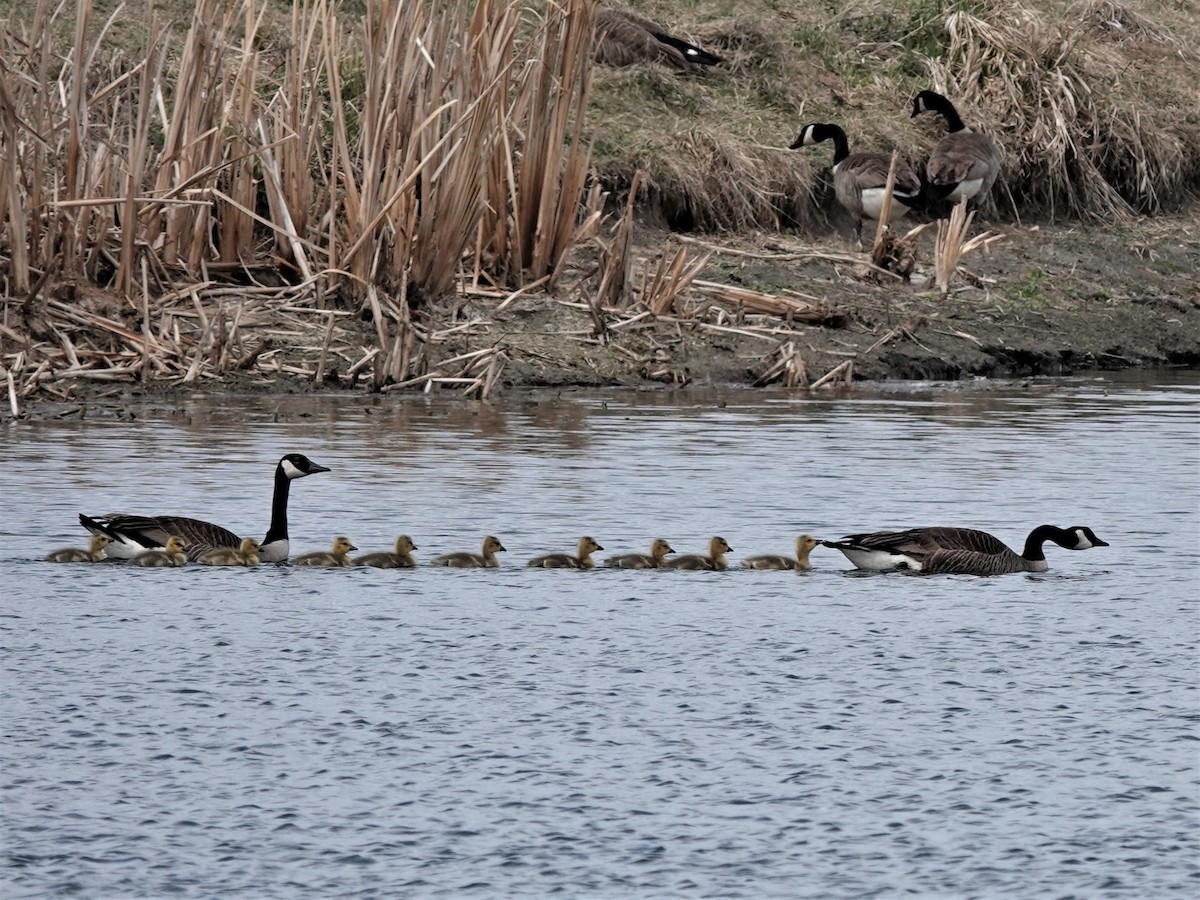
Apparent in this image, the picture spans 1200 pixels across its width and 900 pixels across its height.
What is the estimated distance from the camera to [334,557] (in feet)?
32.9

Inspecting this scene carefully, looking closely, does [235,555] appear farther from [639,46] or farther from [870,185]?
[639,46]

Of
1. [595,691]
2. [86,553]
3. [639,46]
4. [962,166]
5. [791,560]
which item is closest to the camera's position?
[595,691]

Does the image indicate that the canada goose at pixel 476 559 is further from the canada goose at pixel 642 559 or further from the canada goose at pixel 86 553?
the canada goose at pixel 86 553

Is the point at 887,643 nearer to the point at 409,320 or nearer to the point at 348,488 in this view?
the point at 348,488

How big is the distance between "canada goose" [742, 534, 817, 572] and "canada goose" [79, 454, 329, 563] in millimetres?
2188

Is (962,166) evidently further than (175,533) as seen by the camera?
Yes

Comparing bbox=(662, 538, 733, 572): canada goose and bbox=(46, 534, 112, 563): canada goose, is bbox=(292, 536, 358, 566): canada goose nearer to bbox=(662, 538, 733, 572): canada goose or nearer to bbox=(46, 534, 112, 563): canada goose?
bbox=(46, 534, 112, 563): canada goose

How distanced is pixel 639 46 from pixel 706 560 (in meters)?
13.3

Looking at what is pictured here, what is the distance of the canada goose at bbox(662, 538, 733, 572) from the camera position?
32.7 ft

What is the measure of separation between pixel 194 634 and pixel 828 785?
3.04 meters

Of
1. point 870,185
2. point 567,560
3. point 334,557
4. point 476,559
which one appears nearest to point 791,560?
point 567,560

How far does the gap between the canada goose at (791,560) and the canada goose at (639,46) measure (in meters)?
13.0

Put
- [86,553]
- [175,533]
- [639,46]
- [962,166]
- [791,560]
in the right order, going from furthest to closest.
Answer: [639,46] → [962,166] → [791,560] → [86,553] → [175,533]

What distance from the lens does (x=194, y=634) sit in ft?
27.8
